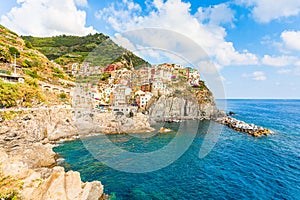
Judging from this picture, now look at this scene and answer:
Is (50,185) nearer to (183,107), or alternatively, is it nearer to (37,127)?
(37,127)

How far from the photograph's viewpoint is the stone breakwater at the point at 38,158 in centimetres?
760

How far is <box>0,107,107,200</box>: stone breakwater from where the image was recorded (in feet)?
24.9

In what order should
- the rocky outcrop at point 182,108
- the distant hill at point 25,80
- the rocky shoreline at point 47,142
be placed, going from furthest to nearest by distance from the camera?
the rocky outcrop at point 182,108
the distant hill at point 25,80
the rocky shoreline at point 47,142

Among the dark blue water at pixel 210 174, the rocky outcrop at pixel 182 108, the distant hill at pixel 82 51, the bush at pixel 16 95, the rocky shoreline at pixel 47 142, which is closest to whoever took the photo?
the rocky shoreline at pixel 47 142

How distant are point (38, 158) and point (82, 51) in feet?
240

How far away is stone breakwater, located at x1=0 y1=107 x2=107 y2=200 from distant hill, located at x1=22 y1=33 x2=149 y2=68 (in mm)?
27224

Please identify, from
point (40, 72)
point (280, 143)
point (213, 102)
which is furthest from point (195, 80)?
point (40, 72)

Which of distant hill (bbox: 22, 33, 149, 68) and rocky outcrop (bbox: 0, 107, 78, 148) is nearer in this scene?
rocky outcrop (bbox: 0, 107, 78, 148)

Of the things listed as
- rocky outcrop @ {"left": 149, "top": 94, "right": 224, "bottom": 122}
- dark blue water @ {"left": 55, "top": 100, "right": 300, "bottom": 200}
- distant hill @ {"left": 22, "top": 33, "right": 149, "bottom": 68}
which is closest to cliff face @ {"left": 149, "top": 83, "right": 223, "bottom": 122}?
rocky outcrop @ {"left": 149, "top": 94, "right": 224, "bottom": 122}

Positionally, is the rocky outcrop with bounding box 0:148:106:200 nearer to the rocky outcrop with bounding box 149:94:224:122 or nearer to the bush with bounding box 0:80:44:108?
the bush with bounding box 0:80:44:108

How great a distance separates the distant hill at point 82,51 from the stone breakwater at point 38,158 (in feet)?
89.3

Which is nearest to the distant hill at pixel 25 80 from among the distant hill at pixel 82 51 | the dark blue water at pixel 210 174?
the dark blue water at pixel 210 174

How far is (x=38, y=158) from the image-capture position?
47.8 ft

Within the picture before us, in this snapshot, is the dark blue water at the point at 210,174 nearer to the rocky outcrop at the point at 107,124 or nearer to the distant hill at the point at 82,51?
the rocky outcrop at the point at 107,124
